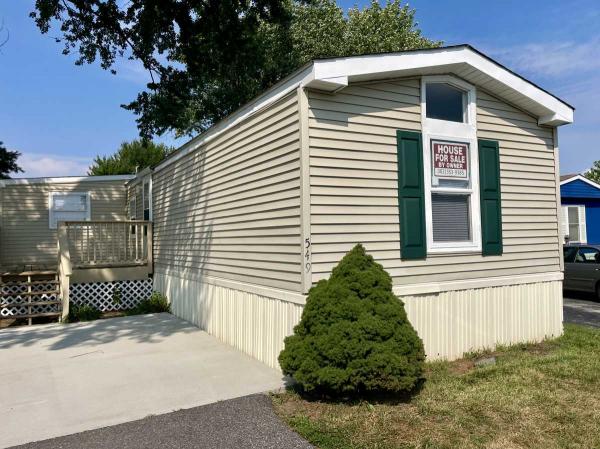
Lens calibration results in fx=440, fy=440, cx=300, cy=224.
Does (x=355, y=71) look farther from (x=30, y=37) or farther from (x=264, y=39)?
(x=264, y=39)

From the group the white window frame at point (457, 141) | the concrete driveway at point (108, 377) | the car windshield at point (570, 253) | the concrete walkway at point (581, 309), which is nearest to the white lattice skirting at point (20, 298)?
the concrete driveway at point (108, 377)

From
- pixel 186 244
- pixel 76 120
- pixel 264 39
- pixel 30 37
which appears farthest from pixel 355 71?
pixel 76 120

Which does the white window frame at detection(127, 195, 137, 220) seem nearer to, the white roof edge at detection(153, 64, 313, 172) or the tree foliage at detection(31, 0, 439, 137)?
the tree foliage at detection(31, 0, 439, 137)

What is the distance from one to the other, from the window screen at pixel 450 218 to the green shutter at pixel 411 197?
301mm

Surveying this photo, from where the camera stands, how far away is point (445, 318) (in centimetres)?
543

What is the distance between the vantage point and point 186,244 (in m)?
8.15

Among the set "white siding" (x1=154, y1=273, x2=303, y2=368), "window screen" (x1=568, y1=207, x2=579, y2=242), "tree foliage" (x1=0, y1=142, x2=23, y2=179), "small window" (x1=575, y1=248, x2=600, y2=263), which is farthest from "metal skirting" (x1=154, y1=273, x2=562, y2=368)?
"tree foliage" (x1=0, y1=142, x2=23, y2=179)

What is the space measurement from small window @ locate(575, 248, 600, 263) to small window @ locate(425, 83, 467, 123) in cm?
704

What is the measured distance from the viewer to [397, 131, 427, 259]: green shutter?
514 cm

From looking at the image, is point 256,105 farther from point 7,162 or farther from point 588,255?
point 7,162

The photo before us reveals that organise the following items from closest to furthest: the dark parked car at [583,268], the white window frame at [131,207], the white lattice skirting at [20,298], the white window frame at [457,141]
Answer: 1. the white window frame at [457,141]
2. the white lattice skirting at [20,298]
3. the dark parked car at [583,268]
4. the white window frame at [131,207]

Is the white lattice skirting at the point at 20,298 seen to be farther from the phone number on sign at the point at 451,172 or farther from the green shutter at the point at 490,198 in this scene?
the green shutter at the point at 490,198

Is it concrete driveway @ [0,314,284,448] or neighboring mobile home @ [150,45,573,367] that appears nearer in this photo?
concrete driveway @ [0,314,284,448]

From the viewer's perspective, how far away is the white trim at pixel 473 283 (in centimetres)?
512
